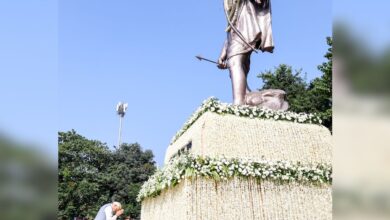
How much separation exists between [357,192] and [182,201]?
715 centimetres

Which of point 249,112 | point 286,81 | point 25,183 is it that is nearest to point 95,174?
point 286,81

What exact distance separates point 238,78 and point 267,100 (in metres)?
0.93

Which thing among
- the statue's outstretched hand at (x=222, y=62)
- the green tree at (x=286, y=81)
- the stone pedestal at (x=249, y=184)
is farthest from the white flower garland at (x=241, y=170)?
the green tree at (x=286, y=81)

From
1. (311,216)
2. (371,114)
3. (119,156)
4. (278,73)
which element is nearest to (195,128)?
(311,216)

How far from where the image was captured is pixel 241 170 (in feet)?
28.6

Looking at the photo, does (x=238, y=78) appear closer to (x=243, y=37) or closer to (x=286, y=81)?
(x=243, y=37)

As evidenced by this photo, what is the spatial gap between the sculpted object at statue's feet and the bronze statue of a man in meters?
0.17

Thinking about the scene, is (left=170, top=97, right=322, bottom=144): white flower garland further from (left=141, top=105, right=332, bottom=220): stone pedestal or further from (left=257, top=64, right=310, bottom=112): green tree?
(left=257, top=64, right=310, bottom=112): green tree

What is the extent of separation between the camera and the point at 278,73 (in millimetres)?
38750

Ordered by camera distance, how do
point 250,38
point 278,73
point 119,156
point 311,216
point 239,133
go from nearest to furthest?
point 311,216 → point 239,133 → point 250,38 → point 278,73 → point 119,156

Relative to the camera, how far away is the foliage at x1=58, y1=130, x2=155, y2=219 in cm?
4000

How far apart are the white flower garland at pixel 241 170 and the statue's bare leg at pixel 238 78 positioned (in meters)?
2.59

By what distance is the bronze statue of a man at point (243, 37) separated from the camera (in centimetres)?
1152

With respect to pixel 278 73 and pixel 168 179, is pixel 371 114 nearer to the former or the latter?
pixel 168 179
